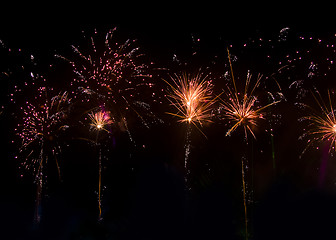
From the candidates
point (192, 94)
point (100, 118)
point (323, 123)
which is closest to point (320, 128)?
point (323, 123)

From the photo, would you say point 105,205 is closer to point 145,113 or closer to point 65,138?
point 65,138

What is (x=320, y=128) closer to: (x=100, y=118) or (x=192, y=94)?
(x=192, y=94)

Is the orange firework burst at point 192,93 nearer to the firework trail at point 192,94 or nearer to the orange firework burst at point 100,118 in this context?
the firework trail at point 192,94

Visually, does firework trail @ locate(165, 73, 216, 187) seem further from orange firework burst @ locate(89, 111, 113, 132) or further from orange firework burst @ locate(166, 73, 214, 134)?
orange firework burst @ locate(89, 111, 113, 132)

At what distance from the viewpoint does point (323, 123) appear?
7.77 m

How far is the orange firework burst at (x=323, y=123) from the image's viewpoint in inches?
284

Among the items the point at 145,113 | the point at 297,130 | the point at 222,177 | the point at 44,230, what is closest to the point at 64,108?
the point at 145,113

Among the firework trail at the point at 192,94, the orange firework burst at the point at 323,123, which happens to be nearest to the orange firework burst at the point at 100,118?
the firework trail at the point at 192,94

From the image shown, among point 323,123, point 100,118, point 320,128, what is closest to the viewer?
point 323,123

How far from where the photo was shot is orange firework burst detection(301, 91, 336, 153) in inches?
284

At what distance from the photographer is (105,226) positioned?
938 cm

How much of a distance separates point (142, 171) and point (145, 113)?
9.01 feet

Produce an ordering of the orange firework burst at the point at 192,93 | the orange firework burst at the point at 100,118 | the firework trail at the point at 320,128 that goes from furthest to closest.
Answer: the orange firework burst at the point at 100,118
the firework trail at the point at 320,128
the orange firework burst at the point at 192,93

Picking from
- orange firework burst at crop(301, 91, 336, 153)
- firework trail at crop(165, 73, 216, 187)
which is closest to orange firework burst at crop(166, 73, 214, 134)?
firework trail at crop(165, 73, 216, 187)
